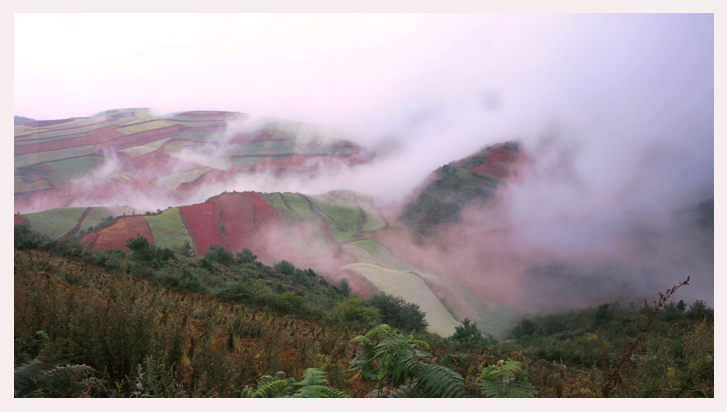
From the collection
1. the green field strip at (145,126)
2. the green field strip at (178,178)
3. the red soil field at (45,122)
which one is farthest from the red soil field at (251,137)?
the red soil field at (45,122)

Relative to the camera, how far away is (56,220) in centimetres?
1269

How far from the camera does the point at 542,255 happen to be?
38.5 ft

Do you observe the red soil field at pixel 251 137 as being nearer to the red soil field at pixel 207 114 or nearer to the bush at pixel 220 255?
the red soil field at pixel 207 114

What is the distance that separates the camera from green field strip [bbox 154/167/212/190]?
49.6 ft

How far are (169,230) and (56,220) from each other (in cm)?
388

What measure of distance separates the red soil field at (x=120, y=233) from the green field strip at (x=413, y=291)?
29.6ft

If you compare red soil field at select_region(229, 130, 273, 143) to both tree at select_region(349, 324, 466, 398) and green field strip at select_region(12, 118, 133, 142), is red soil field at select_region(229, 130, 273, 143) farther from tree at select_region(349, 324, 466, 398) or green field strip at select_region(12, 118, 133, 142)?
tree at select_region(349, 324, 466, 398)

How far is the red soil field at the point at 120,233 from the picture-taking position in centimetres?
1298

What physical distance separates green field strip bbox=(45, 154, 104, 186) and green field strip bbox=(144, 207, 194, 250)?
10.5 ft

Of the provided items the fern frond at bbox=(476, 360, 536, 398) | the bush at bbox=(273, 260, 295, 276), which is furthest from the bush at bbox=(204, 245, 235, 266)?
the fern frond at bbox=(476, 360, 536, 398)

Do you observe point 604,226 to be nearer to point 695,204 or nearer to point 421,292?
point 695,204

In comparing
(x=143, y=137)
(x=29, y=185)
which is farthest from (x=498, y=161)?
(x=29, y=185)

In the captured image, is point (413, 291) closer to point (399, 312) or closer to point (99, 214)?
point (399, 312)

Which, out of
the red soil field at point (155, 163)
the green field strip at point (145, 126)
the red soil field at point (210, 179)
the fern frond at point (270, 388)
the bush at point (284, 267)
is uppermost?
the green field strip at point (145, 126)
